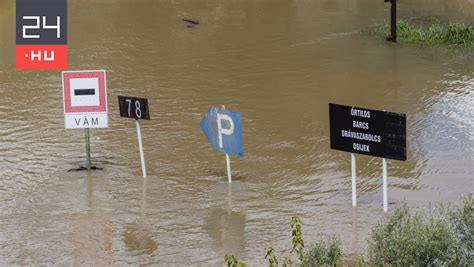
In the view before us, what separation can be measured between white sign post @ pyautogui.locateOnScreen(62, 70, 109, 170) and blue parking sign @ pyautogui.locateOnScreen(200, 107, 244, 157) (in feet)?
4.70

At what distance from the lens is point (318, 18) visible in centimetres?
2483

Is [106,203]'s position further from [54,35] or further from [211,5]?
[211,5]

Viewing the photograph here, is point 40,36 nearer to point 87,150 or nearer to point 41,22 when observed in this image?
point 41,22

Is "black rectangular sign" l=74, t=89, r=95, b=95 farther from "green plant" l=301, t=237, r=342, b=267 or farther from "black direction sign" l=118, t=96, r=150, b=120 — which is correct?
"green plant" l=301, t=237, r=342, b=267

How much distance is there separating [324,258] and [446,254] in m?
0.97

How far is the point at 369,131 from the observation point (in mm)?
11680

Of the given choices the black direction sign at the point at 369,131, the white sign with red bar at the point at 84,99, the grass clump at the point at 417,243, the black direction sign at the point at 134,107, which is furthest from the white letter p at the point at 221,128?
the grass clump at the point at 417,243

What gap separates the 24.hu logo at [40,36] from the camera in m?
17.3

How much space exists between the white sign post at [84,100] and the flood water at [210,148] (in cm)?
73

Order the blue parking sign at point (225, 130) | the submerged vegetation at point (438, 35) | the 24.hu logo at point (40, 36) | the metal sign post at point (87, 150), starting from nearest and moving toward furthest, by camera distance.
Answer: the blue parking sign at point (225, 130), the metal sign post at point (87, 150), the 24.hu logo at point (40, 36), the submerged vegetation at point (438, 35)

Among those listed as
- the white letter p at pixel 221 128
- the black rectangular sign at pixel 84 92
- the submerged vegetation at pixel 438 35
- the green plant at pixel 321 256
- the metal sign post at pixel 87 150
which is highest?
the submerged vegetation at pixel 438 35

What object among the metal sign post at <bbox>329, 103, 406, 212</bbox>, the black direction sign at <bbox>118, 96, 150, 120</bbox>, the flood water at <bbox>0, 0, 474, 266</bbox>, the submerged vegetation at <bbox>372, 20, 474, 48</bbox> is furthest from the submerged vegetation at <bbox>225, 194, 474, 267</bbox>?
the submerged vegetation at <bbox>372, 20, 474, 48</bbox>

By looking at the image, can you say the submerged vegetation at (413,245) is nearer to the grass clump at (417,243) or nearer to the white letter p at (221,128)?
the grass clump at (417,243)

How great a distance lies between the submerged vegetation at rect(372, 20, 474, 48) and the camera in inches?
845
